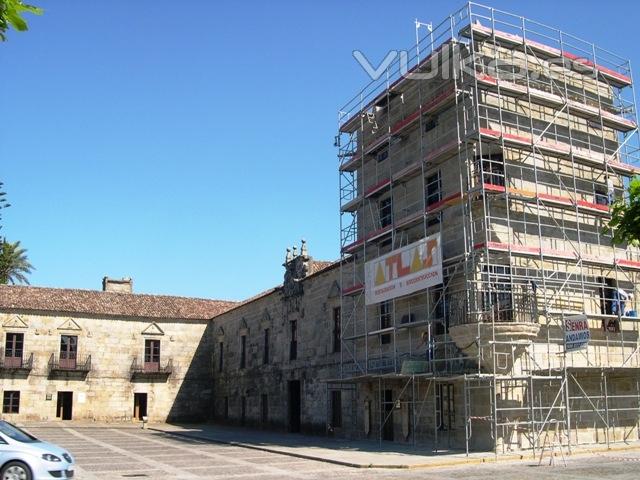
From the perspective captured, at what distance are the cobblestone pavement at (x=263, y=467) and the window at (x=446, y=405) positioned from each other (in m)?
3.23

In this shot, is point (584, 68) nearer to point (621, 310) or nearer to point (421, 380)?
point (621, 310)

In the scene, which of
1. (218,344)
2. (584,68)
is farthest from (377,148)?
(218,344)

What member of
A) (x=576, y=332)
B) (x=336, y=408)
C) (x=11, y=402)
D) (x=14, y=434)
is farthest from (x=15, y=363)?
(x=576, y=332)

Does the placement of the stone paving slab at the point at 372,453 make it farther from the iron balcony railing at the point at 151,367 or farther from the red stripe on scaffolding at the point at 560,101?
the iron balcony railing at the point at 151,367

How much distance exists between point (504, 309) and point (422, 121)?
278 inches

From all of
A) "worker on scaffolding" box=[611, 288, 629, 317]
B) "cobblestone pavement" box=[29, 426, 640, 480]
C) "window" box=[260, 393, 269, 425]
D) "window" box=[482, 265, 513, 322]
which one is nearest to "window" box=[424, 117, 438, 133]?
"window" box=[482, 265, 513, 322]

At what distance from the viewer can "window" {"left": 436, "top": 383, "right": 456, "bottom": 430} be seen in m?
19.6

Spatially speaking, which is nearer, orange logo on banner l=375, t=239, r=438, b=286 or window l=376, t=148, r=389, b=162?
orange logo on banner l=375, t=239, r=438, b=286

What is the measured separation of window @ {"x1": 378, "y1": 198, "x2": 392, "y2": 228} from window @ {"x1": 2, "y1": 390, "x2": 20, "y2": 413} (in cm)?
2477

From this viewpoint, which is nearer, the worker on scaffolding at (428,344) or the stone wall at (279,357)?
the worker on scaffolding at (428,344)

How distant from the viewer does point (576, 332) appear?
17.7 meters

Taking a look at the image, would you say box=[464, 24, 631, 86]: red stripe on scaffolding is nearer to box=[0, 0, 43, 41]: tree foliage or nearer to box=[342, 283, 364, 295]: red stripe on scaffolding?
box=[342, 283, 364, 295]: red stripe on scaffolding

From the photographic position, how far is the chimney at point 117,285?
46.1 meters

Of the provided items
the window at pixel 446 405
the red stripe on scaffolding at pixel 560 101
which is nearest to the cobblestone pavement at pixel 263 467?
the window at pixel 446 405
